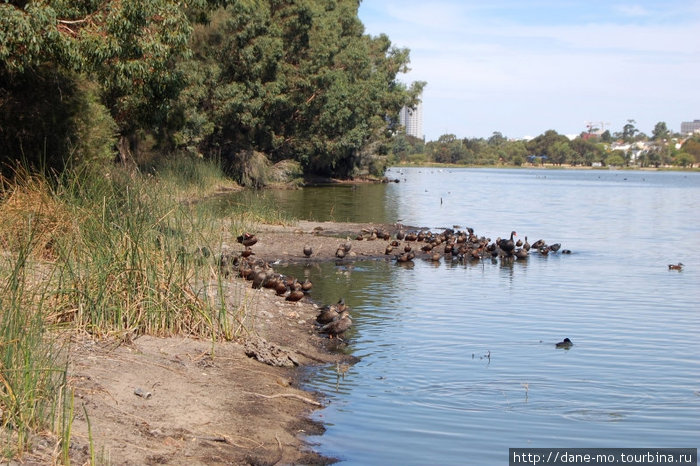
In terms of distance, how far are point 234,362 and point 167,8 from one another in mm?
8437

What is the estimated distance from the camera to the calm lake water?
798 centimetres

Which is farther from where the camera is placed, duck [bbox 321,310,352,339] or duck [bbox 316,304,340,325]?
duck [bbox 316,304,340,325]

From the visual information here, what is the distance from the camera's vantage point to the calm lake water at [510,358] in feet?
26.2

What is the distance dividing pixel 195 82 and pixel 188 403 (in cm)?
3321

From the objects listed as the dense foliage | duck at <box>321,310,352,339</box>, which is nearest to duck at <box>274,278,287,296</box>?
duck at <box>321,310,352,339</box>

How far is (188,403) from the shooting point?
748 centimetres

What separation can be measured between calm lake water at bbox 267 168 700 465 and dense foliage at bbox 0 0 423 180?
5385 mm

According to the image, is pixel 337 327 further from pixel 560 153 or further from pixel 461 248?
pixel 560 153

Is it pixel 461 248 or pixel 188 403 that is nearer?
pixel 188 403

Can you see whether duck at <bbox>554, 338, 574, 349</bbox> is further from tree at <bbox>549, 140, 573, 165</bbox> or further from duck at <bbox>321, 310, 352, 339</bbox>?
tree at <bbox>549, 140, 573, 165</bbox>

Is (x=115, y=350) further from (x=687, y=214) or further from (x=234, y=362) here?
(x=687, y=214)

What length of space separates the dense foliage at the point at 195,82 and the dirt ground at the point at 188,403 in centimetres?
524

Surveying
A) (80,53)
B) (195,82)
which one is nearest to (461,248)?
(80,53)

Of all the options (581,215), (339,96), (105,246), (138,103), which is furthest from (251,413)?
(339,96)
